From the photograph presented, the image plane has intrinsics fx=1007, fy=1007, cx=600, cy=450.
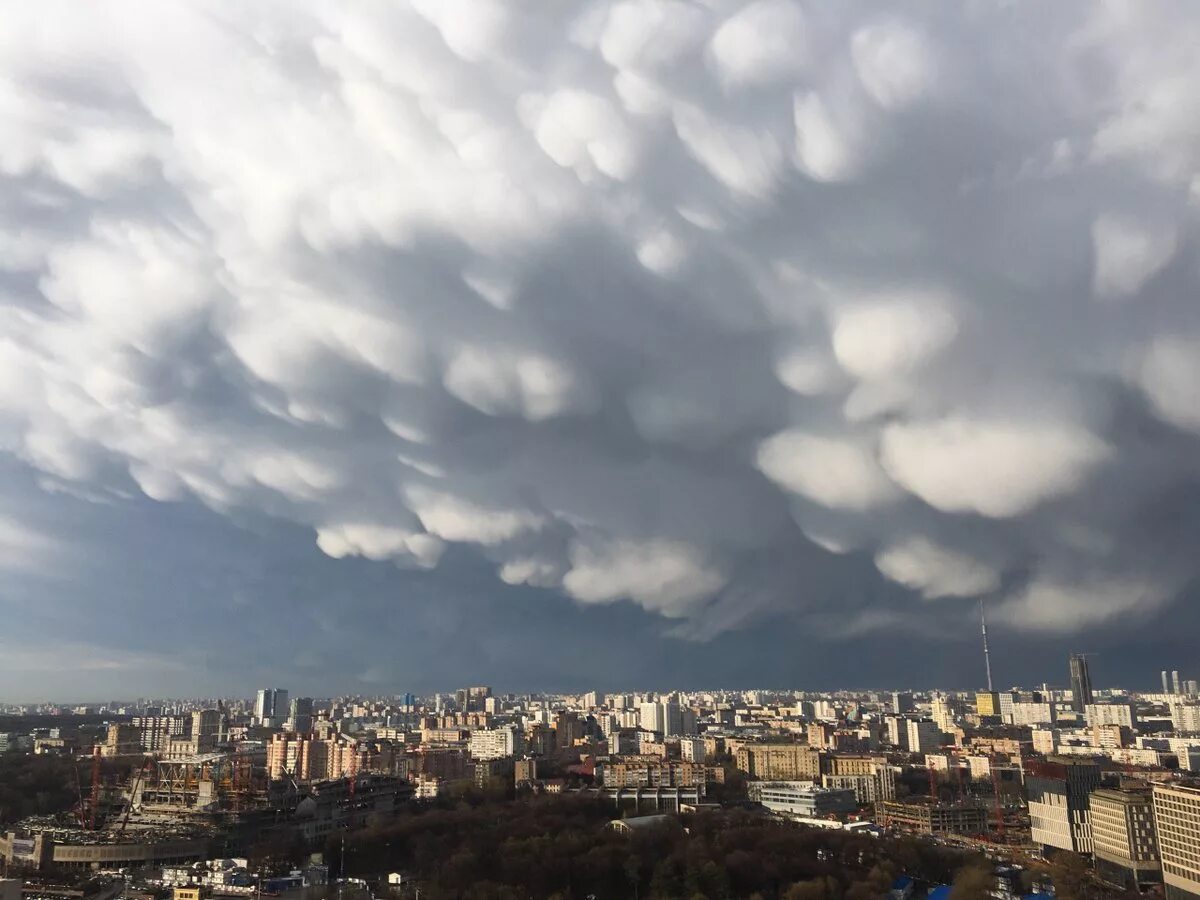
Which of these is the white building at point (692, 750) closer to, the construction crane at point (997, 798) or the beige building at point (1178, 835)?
the construction crane at point (997, 798)

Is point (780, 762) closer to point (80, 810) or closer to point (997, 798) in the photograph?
point (997, 798)

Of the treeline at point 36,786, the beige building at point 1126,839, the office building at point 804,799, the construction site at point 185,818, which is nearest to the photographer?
the construction site at point 185,818

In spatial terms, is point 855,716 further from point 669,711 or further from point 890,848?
point 890,848

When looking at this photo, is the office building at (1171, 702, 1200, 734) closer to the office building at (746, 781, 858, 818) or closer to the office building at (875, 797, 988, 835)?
the office building at (746, 781, 858, 818)

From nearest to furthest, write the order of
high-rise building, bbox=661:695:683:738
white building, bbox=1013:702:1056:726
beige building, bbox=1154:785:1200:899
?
beige building, bbox=1154:785:1200:899 < high-rise building, bbox=661:695:683:738 < white building, bbox=1013:702:1056:726

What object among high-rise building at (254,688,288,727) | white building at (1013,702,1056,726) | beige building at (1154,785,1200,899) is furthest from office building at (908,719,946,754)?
high-rise building at (254,688,288,727)

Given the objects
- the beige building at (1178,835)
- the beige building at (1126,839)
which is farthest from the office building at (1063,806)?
the beige building at (1178,835)

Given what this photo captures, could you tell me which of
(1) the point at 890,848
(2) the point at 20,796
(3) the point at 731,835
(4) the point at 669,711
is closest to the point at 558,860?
(3) the point at 731,835
